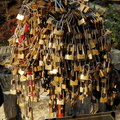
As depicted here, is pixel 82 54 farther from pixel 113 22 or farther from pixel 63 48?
Answer: pixel 113 22

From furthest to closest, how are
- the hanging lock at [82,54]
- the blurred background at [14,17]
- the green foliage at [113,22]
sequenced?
the blurred background at [14,17], the green foliage at [113,22], the hanging lock at [82,54]

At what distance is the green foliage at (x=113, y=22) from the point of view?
4.88m

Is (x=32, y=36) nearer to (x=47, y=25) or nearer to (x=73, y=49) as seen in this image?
(x=47, y=25)

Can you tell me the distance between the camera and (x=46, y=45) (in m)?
1.82

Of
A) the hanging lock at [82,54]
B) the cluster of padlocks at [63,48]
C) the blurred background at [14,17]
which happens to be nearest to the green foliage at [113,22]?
the blurred background at [14,17]

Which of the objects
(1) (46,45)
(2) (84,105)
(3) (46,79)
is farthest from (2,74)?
(1) (46,45)

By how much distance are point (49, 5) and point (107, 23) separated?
366 cm

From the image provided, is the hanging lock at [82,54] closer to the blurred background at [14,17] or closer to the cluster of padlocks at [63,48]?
the cluster of padlocks at [63,48]

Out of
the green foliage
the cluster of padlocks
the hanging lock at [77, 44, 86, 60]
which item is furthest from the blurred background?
the hanging lock at [77, 44, 86, 60]

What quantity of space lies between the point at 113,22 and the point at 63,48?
398 centimetres

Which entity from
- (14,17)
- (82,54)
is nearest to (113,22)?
(14,17)

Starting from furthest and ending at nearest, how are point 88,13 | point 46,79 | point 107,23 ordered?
point 107,23 < point 46,79 < point 88,13

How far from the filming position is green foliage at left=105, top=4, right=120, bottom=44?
16.0 feet

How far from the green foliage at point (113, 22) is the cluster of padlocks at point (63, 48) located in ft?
9.98
